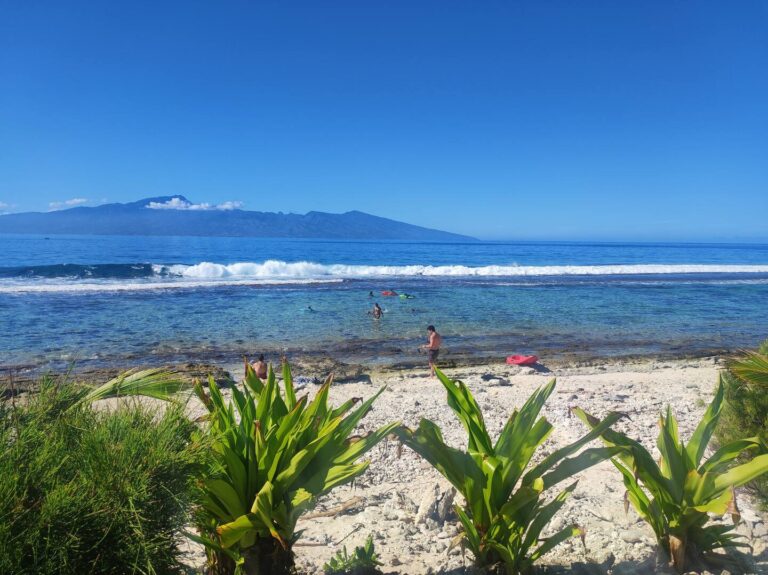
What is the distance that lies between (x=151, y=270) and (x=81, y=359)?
27852 millimetres

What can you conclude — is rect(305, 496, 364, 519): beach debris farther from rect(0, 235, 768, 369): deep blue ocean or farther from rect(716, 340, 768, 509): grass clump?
rect(0, 235, 768, 369): deep blue ocean

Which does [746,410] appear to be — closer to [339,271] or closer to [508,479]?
[508,479]

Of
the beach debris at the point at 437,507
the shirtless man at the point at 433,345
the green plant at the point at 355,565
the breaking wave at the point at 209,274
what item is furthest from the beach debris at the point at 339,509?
the breaking wave at the point at 209,274

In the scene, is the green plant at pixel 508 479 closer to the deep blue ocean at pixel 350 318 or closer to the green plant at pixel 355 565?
the green plant at pixel 355 565

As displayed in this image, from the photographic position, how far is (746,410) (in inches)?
147

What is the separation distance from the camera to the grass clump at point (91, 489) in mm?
1759

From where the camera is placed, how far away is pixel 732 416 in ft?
12.6

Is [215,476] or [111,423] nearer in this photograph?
[111,423]

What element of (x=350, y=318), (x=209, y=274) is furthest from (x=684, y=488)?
(x=209, y=274)

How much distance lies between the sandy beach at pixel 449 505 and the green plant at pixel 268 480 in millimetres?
493

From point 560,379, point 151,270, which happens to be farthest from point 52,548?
point 151,270

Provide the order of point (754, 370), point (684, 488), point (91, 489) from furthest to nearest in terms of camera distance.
Answer: point (754, 370) → point (684, 488) → point (91, 489)

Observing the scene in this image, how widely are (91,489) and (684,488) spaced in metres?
2.91

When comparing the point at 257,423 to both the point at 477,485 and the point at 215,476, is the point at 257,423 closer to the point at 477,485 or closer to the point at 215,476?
the point at 215,476
